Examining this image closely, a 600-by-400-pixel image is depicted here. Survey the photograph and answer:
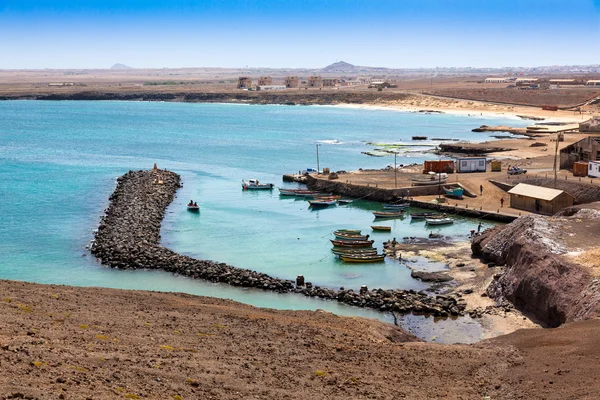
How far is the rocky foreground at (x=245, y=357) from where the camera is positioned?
51.7 feet

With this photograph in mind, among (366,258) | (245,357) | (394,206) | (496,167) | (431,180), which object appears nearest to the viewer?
(245,357)

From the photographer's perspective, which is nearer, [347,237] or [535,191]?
[347,237]

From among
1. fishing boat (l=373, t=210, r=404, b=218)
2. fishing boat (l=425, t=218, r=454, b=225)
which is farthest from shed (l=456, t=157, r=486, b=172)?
fishing boat (l=425, t=218, r=454, b=225)

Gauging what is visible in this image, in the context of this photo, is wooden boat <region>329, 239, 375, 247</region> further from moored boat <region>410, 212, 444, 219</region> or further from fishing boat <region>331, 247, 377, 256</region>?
moored boat <region>410, 212, 444, 219</region>

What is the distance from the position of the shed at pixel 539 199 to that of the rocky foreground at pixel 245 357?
24.3 meters

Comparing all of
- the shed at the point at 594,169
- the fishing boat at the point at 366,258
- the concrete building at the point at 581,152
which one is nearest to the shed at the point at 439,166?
the concrete building at the point at 581,152

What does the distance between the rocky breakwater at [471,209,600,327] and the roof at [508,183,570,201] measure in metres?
9.86

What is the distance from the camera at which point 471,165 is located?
6300cm

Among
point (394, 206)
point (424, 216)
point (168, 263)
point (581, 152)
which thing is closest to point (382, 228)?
point (424, 216)

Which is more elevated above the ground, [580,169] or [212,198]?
[580,169]

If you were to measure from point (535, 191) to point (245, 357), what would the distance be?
1340 inches

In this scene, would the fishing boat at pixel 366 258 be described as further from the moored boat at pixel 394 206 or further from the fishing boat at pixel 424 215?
the moored boat at pixel 394 206

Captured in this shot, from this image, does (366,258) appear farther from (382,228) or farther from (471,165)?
(471,165)

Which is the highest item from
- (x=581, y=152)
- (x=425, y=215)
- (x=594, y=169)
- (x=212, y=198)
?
(x=581, y=152)
